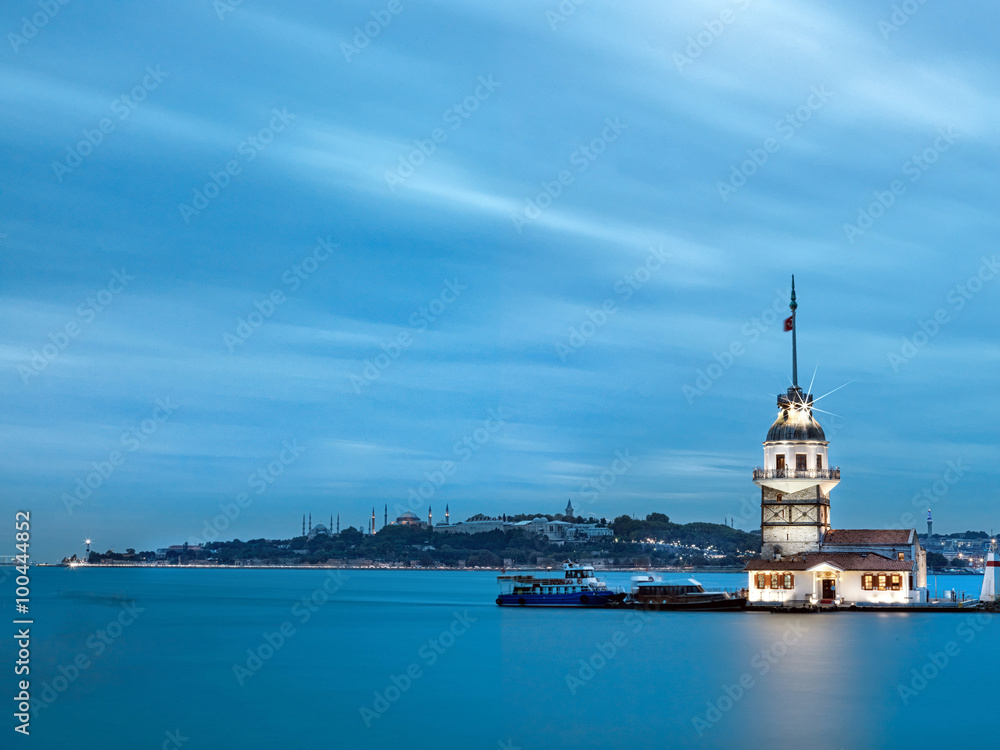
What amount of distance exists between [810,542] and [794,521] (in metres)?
1.74

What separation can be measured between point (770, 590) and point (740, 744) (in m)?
45.9

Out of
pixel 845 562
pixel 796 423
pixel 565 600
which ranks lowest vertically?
pixel 565 600

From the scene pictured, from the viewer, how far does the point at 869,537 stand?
257 feet

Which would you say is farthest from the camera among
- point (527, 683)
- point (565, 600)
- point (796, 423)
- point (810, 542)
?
point (565, 600)

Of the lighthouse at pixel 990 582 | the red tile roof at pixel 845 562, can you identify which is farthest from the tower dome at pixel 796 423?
the lighthouse at pixel 990 582

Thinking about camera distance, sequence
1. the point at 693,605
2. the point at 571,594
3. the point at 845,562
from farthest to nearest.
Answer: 1. the point at 571,594
2. the point at 693,605
3. the point at 845,562

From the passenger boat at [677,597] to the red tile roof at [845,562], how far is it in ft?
22.4

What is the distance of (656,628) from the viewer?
2906 inches

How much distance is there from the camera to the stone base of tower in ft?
261

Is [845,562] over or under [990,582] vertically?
over

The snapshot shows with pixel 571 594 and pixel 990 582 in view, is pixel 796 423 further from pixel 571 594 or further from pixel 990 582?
pixel 571 594

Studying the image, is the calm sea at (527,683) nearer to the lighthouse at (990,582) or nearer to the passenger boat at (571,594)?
the lighthouse at (990,582)

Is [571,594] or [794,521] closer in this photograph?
[794,521]

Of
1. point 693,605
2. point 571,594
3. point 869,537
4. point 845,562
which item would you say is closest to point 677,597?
point 693,605
